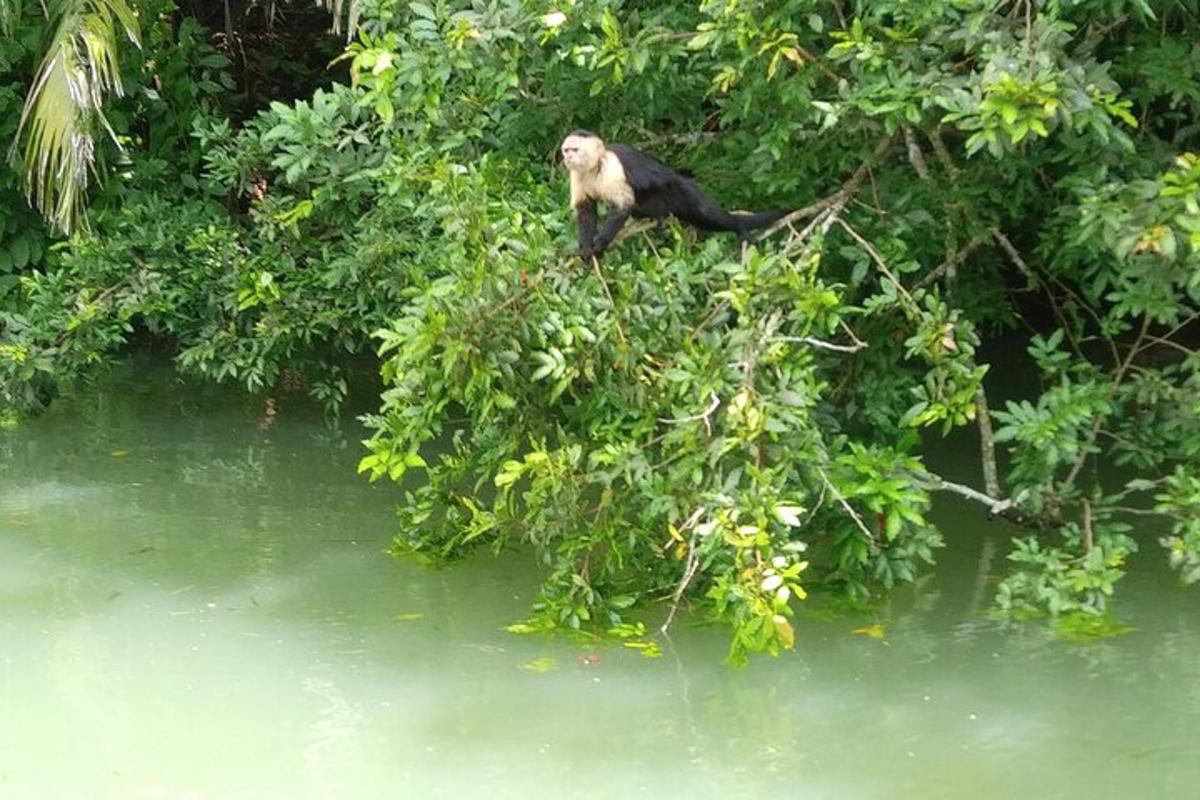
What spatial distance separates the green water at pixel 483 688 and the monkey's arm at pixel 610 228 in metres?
1.25

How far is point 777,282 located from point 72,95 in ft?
12.1

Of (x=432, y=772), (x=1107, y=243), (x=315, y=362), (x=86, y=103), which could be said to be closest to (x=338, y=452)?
(x=315, y=362)

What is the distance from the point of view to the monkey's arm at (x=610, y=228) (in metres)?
5.08

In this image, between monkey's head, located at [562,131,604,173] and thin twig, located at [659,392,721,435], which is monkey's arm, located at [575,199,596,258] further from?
thin twig, located at [659,392,721,435]

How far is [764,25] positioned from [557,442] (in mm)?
1540

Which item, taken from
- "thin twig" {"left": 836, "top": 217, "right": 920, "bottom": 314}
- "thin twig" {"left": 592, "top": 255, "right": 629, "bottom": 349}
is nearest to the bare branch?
"thin twig" {"left": 836, "top": 217, "right": 920, "bottom": 314}

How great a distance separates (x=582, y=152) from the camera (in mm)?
5172

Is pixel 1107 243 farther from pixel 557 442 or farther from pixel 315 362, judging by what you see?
pixel 315 362

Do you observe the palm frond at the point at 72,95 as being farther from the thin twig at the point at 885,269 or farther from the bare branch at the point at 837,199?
the thin twig at the point at 885,269

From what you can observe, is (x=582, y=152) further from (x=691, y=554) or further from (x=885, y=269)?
(x=691, y=554)

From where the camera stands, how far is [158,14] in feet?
28.2

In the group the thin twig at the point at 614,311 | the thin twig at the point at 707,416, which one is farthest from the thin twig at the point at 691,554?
the thin twig at the point at 614,311

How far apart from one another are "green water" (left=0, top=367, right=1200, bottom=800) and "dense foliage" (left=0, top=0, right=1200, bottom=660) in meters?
0.23

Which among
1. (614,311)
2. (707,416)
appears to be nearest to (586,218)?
(614,311)
